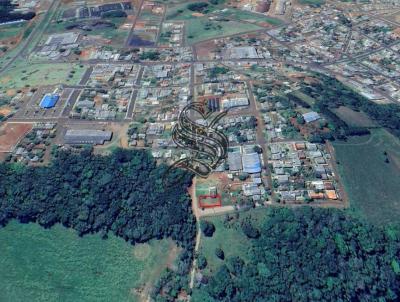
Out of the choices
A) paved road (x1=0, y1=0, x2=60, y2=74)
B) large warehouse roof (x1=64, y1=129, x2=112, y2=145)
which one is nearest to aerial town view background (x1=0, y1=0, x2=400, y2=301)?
large warehouse roof (x1=64, y1=129, x2=112, y2=145)

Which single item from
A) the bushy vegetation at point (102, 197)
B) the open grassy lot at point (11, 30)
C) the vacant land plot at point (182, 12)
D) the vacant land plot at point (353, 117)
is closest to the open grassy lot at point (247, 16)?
the vacant land plot at point (182, 12)

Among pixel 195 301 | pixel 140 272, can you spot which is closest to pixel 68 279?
pixel 140 272

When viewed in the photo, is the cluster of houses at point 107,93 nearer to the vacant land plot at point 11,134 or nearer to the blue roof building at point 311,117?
the vacant land plot at point 11,134

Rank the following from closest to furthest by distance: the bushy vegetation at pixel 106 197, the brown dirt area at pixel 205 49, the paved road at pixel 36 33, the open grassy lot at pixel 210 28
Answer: the bushy vegetation at pixel 106 197 < the brown dirt area at pixel 205 49 < the paved road at pixel 36 33 < the open grassy lot at pixel 210 28

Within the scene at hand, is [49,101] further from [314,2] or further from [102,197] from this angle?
[314,2]

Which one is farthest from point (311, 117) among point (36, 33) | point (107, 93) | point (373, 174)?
point (36, 33)

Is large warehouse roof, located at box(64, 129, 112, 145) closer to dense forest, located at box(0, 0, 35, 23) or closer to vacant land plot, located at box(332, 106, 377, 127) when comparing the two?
vacant land plot, located at box(332, 106, 377, 127)
